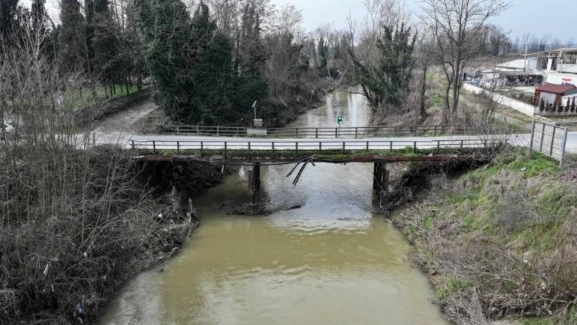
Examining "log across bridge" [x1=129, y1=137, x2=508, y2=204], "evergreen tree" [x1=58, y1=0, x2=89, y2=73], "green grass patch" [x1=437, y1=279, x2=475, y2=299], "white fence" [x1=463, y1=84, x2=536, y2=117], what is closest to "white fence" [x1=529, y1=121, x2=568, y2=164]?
"log across bridge" [x1=129, y1=137, x2=508, y2=204]

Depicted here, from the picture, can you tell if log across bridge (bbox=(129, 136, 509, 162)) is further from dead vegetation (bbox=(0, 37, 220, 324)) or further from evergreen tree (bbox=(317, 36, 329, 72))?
evergreen tree (bbox=(317, 36, 329, 72))

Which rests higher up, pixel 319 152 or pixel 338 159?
pixel 319 152

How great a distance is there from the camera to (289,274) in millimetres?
19031

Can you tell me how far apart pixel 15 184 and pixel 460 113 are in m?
32.6

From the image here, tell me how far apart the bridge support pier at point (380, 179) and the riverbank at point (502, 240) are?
1715 millimetres

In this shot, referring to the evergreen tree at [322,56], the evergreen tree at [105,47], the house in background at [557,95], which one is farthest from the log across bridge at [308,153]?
the evergreen tree at [322,56]

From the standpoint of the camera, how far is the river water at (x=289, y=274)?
16047mm

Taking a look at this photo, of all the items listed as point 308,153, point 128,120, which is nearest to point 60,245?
point 308,153

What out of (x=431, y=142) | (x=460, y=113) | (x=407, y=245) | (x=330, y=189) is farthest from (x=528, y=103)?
(x=407, y=245)

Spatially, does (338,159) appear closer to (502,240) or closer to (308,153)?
(308,153)

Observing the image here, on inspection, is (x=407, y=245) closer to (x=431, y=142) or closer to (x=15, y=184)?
(x=431, y=142)

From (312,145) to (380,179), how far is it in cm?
456

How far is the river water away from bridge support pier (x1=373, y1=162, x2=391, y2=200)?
34.9 inches

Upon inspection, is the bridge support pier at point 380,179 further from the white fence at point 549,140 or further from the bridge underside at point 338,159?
the white fence at point 549,140
